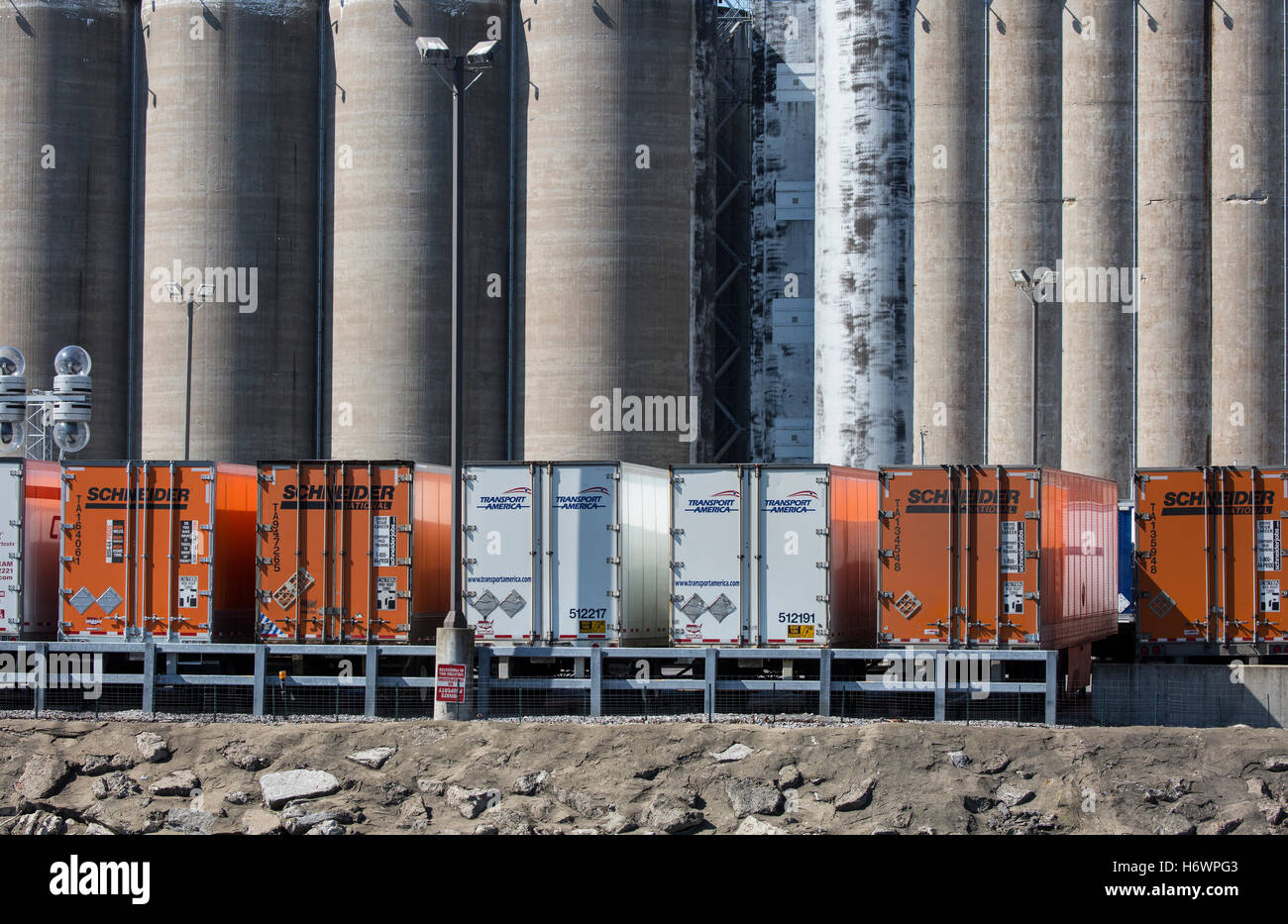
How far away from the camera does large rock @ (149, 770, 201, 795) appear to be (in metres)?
22.5

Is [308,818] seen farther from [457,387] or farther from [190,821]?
[457,387]

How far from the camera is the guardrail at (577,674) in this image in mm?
25141

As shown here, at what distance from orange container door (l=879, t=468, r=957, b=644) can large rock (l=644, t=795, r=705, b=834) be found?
5.43 m

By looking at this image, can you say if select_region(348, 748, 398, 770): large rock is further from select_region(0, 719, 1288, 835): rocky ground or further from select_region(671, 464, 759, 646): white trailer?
select_region(671, 464, 759, 646): white trailer

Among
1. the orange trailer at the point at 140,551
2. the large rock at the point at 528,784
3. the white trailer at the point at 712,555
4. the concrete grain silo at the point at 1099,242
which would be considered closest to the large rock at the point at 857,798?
the large rock at the point at 528,784

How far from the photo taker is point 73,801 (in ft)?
73.2

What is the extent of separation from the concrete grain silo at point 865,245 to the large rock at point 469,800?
82.8 feet

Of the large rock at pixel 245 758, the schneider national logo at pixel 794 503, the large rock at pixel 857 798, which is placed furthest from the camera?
the schneider national logo at pixel 794 503

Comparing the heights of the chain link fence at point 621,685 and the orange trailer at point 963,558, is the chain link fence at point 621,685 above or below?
below

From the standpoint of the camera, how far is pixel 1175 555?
93.8ft

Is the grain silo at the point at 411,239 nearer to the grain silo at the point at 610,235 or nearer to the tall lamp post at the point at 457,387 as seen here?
the grain silo at the point at 610,235

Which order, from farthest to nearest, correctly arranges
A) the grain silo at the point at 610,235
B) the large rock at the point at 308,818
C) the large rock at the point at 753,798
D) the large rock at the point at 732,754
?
1. the grain silo at the point at 610,235
2. the large rock at the point at 732,754
3. the large rock at the point at 753,798
4. the large rock at the point at 308,818

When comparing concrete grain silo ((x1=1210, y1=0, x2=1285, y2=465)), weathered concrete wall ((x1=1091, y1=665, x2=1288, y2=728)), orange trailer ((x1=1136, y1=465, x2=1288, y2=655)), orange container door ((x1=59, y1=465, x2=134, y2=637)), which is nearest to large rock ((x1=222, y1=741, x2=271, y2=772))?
orange container door ((x1=59, y1=465, x2=134, y2=637))
